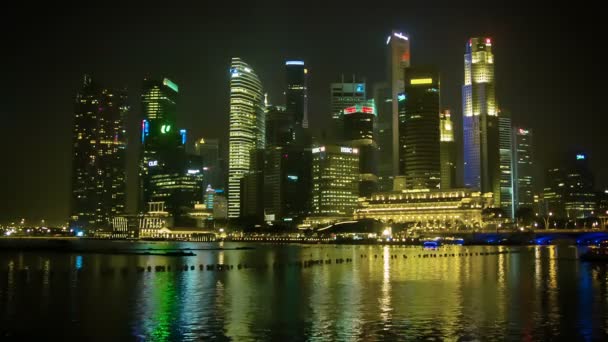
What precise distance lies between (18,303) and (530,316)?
1424 inches

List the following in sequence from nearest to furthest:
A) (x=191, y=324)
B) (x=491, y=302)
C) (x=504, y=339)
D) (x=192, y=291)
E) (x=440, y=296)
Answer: (x=504, y=339) → (x=191, y=324) → (x=491, y=302) → (x=440, y=296) → (x=192, y=291)

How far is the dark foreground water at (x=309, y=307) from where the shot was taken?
33.7 metres

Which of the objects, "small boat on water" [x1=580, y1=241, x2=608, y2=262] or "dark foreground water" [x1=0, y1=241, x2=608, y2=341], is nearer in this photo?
"dark foreground water" [x1=0, y1=241, x2=608, y2=341]

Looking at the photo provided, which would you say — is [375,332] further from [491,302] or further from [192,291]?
[192,291]

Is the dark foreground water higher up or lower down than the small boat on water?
lower down

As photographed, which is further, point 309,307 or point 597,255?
point 597,255

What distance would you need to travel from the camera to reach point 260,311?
42.3 metres

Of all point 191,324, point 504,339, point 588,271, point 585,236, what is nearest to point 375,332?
point 504,339

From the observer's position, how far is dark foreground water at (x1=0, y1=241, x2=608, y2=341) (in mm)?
33656

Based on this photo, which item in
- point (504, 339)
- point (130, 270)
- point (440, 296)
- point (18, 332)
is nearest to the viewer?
point (504, 339)

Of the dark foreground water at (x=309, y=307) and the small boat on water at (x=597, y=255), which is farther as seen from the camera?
the small boat on water at (x=597, y=255)

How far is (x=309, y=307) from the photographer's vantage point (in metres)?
44.4

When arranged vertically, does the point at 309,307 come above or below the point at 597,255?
below

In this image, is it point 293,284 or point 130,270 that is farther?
point 130,270
